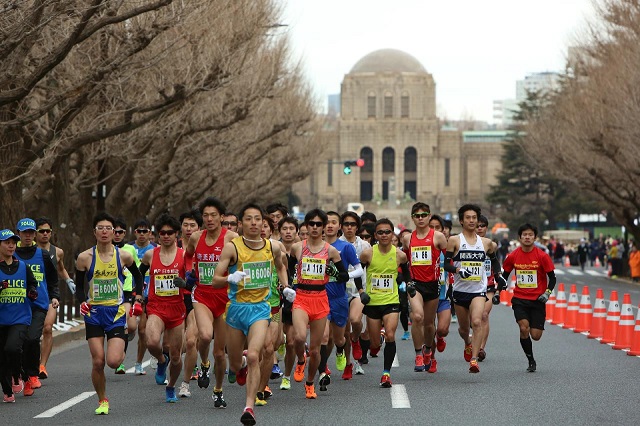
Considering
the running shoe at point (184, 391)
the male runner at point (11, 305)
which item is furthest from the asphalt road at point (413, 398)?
the male runner at point (11, 305)

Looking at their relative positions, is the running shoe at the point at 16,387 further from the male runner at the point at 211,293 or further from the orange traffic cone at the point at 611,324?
the orange traffic cone at the point at 611,324

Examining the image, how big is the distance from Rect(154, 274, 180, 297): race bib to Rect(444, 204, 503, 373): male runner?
11.7ft

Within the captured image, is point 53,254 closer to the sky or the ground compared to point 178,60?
closer to the ground

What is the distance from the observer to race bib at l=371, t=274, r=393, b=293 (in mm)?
14602

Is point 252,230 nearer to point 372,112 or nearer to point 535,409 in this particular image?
point 535,409

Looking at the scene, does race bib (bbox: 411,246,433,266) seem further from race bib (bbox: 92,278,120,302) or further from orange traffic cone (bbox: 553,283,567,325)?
orange traffic cone (bbox: 553,283,567,325)

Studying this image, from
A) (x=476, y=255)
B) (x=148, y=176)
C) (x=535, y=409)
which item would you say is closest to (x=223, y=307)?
(x=535, y=409)

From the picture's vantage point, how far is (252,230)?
11523 millimetres

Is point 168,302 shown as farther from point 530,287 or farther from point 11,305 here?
point 530,287

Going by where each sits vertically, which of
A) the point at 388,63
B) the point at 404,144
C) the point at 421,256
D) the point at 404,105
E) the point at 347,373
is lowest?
the point at 347,373

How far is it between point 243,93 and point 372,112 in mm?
111529

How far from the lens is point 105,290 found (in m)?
12.6

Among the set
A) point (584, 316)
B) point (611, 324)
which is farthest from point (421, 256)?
point (584, 316)

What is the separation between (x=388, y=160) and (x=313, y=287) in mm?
138504
